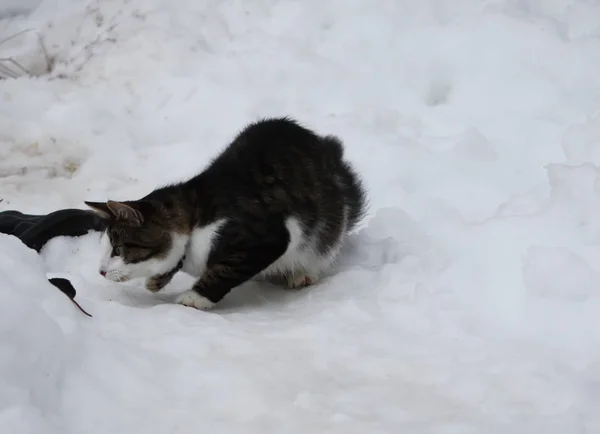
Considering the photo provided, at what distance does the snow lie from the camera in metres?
2.15

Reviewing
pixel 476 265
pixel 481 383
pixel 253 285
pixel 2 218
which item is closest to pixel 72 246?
pixel 2 218

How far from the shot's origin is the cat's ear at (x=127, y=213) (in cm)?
320

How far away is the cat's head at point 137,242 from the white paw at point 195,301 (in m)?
0.19

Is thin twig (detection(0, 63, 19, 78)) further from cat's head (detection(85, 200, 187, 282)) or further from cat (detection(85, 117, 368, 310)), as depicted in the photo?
cat's head (detection(85, 200, 187, 282))

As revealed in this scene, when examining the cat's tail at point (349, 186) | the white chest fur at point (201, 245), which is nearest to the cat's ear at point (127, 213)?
the white chest fur at point (201, 245)

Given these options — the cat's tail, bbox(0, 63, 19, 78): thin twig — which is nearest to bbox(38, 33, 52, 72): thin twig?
bbox(0, 63, 19, 78): thin twig

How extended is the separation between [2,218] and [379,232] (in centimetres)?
197

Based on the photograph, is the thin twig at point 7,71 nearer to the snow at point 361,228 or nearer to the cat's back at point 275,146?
the snow at point 361,228

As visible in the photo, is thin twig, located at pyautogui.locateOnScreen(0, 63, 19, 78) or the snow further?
thin twig, located at pyautogui.locateOnScreen(0, 63, 19, 78)

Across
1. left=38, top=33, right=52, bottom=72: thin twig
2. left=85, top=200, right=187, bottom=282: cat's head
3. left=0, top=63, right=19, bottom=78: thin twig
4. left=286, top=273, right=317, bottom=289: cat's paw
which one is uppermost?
left=85, top=200, right=187, bottom=282: cat's head

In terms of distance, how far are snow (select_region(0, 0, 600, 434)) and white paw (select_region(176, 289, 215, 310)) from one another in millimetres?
110

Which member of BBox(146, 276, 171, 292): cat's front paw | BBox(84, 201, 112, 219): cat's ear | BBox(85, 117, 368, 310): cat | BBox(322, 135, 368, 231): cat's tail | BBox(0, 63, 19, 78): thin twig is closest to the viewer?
BBox(84, 201, 112, 219): cat's ear

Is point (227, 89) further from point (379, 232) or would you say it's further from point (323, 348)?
point (323, 348)

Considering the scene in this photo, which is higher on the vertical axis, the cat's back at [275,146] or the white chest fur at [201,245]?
the cat's back at [275,146]
